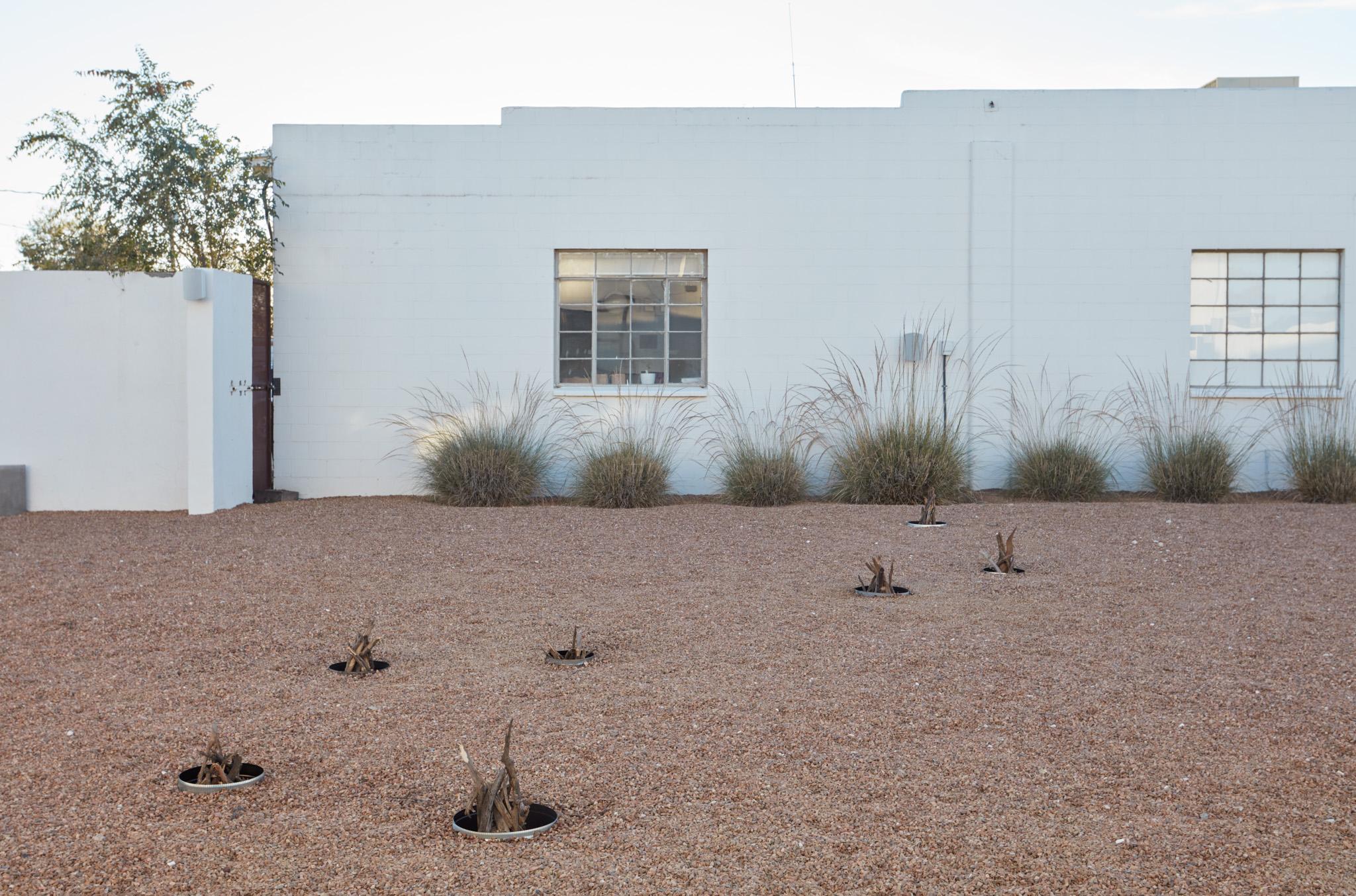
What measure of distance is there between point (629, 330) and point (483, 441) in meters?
1.89

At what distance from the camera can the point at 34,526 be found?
9062 mm

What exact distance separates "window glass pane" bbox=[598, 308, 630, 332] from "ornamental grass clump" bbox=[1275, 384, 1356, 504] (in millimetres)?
6130

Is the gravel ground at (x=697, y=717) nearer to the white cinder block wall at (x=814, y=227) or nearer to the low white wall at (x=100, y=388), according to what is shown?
the low white wall at (x=100, y=388)

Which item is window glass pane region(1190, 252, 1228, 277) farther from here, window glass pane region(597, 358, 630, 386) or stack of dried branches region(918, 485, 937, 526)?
window glass pane region(597, 358, 630, 386)

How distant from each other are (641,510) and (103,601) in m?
4.52

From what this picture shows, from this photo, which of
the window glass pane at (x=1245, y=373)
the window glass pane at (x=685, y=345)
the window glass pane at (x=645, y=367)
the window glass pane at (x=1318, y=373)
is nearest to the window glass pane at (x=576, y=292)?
the window glass pane at (x=645, y=367)

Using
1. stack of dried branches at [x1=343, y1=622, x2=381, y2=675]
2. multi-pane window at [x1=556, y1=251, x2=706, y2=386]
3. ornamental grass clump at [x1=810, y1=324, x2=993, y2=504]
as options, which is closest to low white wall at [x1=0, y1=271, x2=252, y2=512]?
multi-pane window at [x1=556, y1=251, x2=706, y2=386]

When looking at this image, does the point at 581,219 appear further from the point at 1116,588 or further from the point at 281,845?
the point at 281,845

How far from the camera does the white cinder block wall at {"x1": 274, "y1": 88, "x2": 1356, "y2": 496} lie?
11.4m

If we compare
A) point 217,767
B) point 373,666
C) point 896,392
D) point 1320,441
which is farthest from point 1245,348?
point 217,767

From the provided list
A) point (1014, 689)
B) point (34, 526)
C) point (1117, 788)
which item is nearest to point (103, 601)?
point (34, 526)

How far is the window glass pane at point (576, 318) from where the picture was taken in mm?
11594

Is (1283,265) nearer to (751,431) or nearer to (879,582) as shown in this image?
(751,431)

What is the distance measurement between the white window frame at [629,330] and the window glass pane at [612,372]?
0.02 metres
